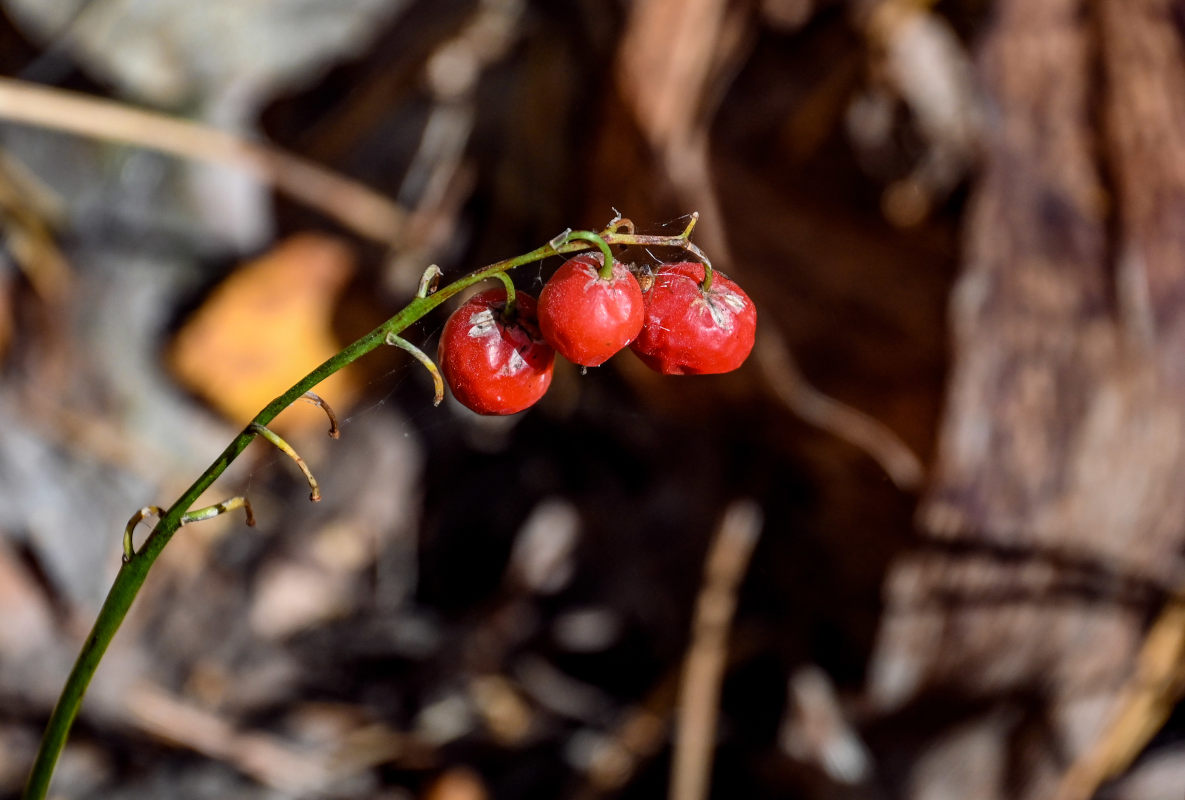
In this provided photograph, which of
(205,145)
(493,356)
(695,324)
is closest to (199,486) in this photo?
(493,356)

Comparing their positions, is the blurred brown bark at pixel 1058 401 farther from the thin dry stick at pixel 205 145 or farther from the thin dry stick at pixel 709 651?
the thin dry stick at pixel 205 145

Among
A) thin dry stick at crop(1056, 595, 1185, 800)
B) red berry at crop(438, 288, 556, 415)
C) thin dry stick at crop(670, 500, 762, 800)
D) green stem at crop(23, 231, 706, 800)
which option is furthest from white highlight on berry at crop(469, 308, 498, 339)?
thin dry stick at crop(1056, 595, 1185, 800)

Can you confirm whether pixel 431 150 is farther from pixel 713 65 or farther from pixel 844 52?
pixel 844 52

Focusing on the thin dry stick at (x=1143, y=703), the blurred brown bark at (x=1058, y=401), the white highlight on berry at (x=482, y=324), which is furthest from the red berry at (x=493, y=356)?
the thin dry stick at (x=1143, y=703)

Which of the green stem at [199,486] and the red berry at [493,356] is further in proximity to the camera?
the red berry at [493,356]

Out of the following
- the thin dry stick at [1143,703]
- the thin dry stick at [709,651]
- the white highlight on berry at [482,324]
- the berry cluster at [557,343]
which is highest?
the thin dry stick at [709,651]

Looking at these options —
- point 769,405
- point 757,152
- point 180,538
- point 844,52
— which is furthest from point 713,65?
point 180,538

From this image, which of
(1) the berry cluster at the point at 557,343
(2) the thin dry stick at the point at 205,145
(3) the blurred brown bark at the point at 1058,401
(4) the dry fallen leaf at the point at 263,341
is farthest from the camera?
(4) the dry fallen leaf at the point at 263,341
